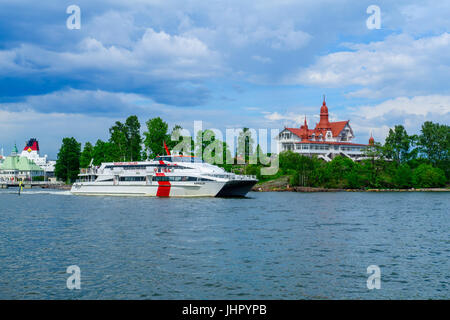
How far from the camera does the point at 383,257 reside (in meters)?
22.9

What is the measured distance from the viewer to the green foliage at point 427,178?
369 feet

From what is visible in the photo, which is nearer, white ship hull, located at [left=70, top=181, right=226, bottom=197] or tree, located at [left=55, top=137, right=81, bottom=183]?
white ship hull, located at [left=70, top=181, right=226, bottom=197]

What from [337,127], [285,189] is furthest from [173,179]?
[337,127]

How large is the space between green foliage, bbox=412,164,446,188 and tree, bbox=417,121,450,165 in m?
10.8

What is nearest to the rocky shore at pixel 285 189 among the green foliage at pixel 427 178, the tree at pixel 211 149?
the green foliage at pixel 427 178

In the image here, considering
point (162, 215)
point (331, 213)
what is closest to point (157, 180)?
point (162, 215)

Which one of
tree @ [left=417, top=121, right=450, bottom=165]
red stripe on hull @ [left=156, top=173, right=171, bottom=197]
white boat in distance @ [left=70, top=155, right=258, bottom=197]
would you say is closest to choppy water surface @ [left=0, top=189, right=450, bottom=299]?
white boat in distance @ [left=70, top=155, right=258, bottom=197]

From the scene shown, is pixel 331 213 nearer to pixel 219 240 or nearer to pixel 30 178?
pixel 219 240

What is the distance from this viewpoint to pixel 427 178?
112 metres

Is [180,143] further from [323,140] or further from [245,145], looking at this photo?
[323,140]

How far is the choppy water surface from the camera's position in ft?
55.7

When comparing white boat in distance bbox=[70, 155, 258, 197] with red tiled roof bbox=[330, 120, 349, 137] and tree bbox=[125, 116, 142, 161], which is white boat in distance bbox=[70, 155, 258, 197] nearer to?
tree bbox=[125, 116, 142, 161]

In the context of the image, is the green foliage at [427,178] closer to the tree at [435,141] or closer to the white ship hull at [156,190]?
the tree at [435,141]

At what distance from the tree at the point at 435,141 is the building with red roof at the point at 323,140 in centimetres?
1505
